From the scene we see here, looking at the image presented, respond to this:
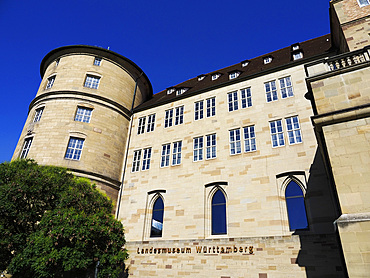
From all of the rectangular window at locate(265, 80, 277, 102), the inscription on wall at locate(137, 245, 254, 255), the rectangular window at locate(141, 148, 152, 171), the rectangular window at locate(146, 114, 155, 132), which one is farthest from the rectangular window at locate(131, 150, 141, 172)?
the rectangular window at locate(265, 80, 277, 102)

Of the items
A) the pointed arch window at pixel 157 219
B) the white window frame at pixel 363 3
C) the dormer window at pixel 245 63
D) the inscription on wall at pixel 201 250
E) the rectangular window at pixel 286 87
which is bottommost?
the inscription on wall at pixel 201 250

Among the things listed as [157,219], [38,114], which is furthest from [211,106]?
[38,114]

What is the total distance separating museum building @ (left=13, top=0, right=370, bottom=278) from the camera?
8109mm

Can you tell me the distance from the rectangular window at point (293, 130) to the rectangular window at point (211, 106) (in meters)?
5.68

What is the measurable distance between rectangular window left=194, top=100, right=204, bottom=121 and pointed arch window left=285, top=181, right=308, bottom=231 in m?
8.69

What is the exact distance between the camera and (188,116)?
68.8 ft

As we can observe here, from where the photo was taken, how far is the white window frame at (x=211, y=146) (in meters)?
18.1

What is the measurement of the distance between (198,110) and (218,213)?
853 centimetres

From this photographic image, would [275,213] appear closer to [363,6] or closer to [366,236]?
Result: [366,236]

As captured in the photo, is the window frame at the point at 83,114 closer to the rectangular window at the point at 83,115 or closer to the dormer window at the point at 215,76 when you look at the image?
the rectangular window at the point at 83,115

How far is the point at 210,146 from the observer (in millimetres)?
18438

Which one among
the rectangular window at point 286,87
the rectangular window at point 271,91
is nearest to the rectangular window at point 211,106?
the rectangular window at point 271,91

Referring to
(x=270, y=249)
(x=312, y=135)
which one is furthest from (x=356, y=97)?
(x=270, y=249)

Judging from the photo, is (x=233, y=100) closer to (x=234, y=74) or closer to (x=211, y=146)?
(x=234, y=74)
